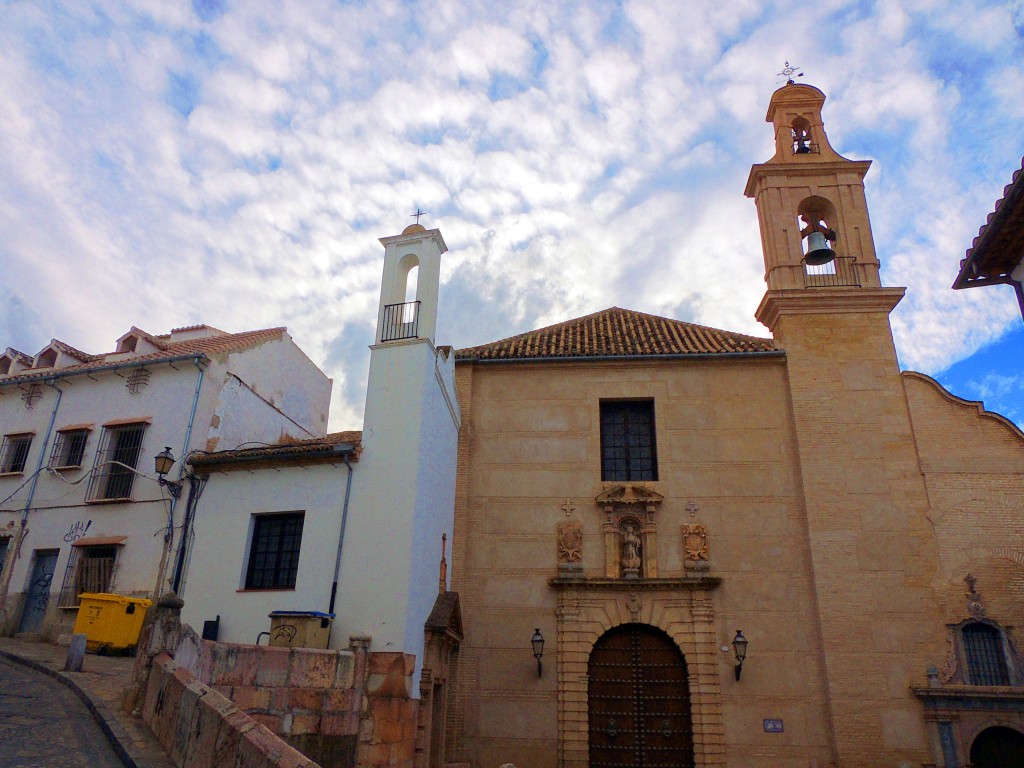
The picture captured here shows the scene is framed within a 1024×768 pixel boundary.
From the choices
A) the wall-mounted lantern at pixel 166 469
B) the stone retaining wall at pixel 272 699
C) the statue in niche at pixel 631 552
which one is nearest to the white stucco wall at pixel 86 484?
the wall-mounted lantern at pixel 166 469

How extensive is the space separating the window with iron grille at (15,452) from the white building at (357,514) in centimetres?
555

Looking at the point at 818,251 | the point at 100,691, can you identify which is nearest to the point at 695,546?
the point at 818,251

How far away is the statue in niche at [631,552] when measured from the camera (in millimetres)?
13414

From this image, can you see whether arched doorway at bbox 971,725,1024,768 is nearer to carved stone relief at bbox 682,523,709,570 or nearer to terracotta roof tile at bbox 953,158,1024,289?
carved stone relief at bbox 682,523,709,570

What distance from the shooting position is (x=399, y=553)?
36.6ft

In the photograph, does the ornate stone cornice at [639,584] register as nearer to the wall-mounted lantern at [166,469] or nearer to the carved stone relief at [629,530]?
the carved stone relief at [629,530]

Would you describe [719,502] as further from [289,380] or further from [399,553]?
[289,380]

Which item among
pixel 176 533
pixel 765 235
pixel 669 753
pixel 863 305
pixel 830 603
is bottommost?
pixel 669 753

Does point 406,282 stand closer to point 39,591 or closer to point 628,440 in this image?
point 628,440

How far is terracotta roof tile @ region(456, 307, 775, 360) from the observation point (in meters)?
15.2

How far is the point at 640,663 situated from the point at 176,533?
339 inches

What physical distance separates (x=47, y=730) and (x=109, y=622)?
620 cm

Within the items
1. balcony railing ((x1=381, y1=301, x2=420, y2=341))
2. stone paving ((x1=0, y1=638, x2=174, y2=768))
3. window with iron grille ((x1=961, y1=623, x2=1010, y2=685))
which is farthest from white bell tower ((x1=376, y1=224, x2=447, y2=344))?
window with iron grille ((x1=961, y1=623, x2=1010, y2=685))

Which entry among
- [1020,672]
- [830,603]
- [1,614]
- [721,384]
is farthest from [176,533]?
[1020,672]
